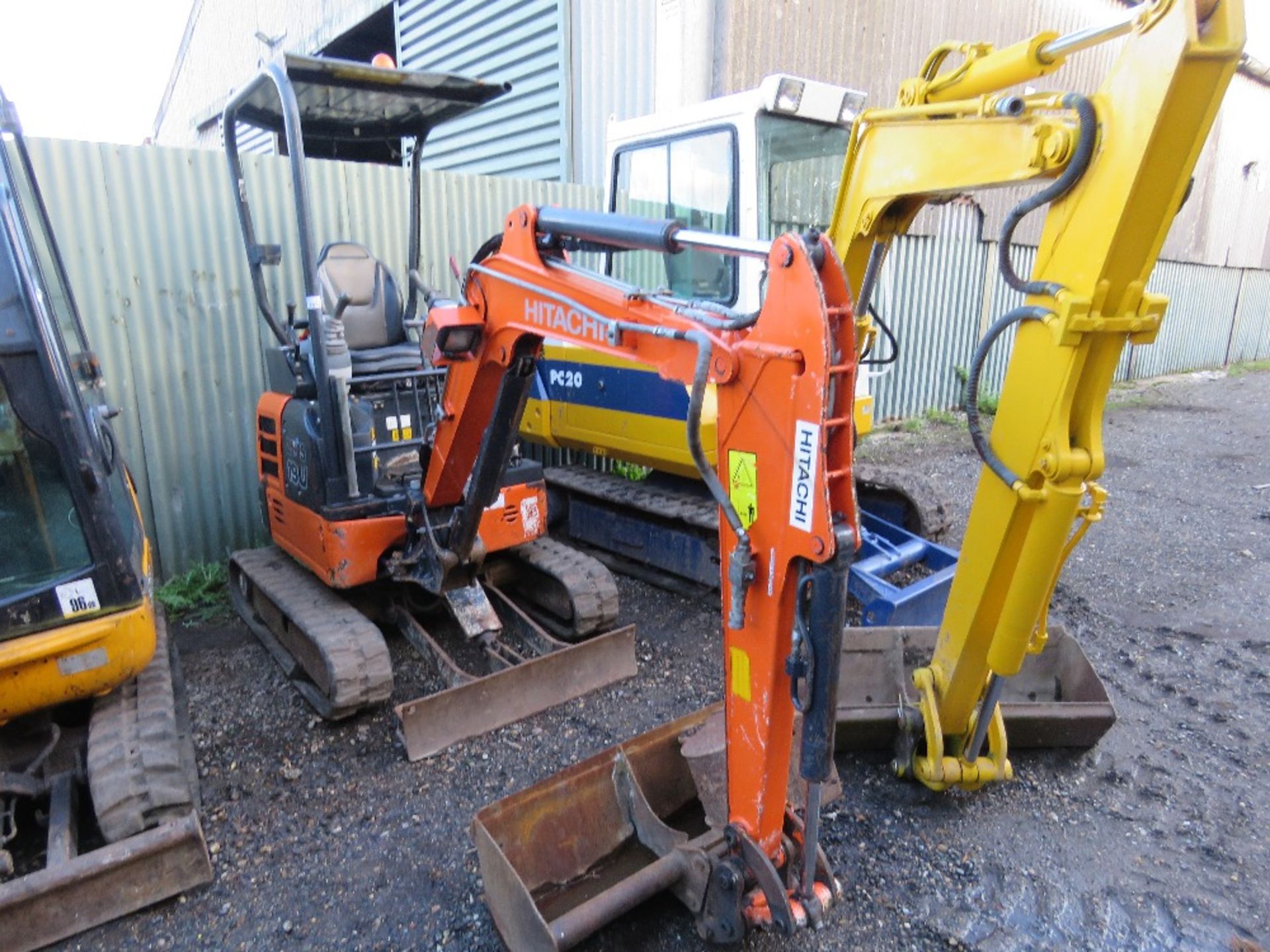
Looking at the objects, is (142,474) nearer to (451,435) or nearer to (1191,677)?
(451,435)

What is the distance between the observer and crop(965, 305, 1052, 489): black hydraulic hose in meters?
2.53

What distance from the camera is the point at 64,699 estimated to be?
8.98 ft

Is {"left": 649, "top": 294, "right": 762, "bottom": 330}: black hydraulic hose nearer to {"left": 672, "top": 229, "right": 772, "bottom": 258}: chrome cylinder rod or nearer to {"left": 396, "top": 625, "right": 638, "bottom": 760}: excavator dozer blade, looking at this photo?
{"left": 672, "top": 229, "right": 772, "bottom": 258}: chrome cylinder rod

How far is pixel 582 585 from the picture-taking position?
13.9ft

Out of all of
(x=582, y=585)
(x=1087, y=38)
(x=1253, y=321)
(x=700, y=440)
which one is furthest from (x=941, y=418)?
(x=1253, y=321)

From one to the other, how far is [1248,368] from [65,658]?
67.8 ft

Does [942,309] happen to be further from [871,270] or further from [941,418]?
[871,270]

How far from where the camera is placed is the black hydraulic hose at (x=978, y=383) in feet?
8.30

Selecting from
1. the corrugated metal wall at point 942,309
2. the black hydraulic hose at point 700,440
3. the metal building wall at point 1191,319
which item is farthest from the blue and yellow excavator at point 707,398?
the metal building wall at point 1191,319

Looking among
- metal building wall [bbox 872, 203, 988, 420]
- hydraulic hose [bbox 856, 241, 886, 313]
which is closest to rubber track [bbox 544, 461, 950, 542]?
hydraulic hose [bbox 856, 241, 886, 313]

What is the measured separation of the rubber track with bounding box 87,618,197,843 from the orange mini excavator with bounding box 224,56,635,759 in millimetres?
673

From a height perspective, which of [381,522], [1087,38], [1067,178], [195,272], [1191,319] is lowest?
[1191,319]

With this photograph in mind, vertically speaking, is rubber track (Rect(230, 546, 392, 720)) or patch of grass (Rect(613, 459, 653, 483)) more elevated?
patch of grass (Rect(613, 459, 653, 483))

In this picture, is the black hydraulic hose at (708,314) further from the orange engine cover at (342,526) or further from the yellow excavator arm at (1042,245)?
the orange engine cover at (342,526)
